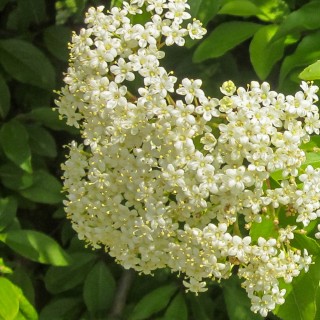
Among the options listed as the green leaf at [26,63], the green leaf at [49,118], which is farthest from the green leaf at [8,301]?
the green leaf at [26,63]

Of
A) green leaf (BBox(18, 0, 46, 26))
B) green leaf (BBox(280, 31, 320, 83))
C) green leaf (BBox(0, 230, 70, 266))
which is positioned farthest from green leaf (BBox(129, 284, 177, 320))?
green leaf (BBox(18, 0, 46, 26))

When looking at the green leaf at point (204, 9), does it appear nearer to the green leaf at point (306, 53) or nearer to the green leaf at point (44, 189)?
the green leaf at point (306, 53)

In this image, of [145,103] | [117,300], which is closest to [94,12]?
[145,103]

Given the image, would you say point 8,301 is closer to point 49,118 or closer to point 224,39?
point 49,118

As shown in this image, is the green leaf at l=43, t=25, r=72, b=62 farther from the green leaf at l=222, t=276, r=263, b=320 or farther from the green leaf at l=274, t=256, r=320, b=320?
the green leaf at l=274, t=256, r=320, b=320

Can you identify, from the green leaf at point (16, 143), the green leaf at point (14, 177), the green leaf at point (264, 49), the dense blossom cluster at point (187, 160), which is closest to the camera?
the dense blossom cluster at point (187, 160)

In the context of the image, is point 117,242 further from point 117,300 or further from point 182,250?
point 117,300
